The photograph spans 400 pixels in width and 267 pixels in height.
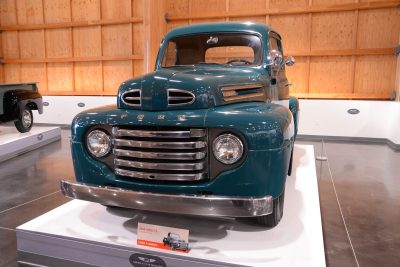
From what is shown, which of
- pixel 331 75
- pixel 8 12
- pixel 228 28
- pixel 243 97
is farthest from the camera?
pixel 8 12

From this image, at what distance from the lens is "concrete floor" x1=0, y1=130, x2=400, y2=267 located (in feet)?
8.01

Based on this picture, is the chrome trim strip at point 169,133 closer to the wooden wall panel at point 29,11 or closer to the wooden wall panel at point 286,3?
the wooden wall panel at point 286,3

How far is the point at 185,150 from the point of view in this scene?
1.92m

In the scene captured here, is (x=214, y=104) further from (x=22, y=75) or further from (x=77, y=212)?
(x=22, y=75)

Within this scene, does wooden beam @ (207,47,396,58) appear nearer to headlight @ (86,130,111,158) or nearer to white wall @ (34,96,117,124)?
white wall @ (34,96,117,124)

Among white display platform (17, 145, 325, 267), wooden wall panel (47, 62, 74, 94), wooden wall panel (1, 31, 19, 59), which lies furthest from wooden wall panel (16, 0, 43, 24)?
white display platform (17, 145, 325, 267)

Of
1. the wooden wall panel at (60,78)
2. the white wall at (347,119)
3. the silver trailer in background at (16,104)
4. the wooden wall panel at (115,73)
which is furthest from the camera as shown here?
the wooden wall panel at (60,78)

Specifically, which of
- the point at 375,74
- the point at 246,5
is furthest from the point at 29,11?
the point at 375,74

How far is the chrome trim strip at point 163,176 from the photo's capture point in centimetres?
193

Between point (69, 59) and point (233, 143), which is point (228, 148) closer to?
point (233, 143)

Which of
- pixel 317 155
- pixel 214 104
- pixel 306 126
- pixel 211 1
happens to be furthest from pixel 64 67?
pixel 214 104

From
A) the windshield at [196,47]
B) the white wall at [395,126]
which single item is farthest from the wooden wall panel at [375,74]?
the windshield at [196,47]

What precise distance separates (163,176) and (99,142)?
0.49 metres

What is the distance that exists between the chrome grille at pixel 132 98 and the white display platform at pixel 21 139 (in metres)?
3.77
